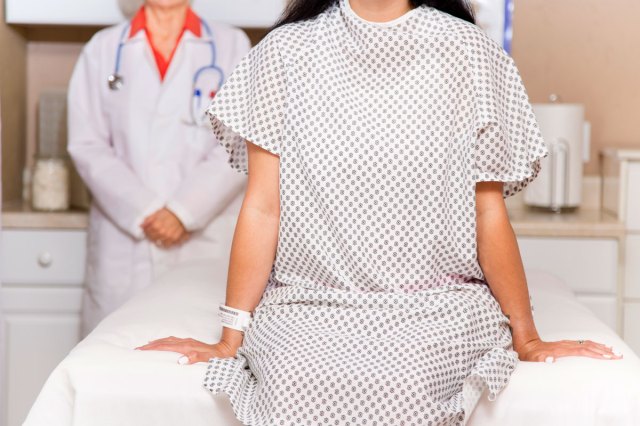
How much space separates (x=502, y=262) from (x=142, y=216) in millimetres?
1237

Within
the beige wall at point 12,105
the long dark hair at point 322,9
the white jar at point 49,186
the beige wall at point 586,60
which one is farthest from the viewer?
the beige wall at point 586,60

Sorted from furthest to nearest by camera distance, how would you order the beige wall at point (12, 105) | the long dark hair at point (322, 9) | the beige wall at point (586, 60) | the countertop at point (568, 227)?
1. the beige wall at point (586, 60)
2. the beige wall at point (12, 105)
3. the countertop at point (568, 227)
4. the long dark hair at point (322, 9)

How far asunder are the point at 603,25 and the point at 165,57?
128 centimetres

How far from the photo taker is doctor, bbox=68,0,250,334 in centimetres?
256

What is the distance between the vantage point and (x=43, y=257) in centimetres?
274

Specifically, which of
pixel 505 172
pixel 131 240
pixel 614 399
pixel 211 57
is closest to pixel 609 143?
pixel 211 57

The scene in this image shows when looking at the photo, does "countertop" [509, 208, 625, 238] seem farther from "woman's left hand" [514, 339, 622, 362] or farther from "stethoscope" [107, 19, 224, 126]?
"woman's left hand" [514, 339, 622, 362]

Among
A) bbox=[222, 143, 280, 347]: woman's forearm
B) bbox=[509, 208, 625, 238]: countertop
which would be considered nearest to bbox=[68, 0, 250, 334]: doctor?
bbox=[509, 208, 625, 238]: countertop

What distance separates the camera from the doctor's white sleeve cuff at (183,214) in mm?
2535

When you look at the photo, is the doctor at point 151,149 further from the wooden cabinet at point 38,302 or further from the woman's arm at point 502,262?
the woman's arm at point 502,262

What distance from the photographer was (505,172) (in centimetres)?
151

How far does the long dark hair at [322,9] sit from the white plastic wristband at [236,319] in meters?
0.43

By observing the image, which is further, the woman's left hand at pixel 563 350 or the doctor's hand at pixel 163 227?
the doctor's hand at pixel 163 227

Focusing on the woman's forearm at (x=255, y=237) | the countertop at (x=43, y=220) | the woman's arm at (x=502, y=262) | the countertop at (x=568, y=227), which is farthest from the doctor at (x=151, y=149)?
the woman's arm at (x=502, y=262)
